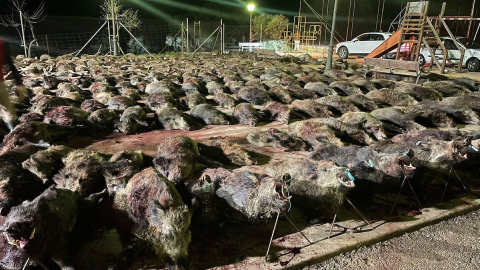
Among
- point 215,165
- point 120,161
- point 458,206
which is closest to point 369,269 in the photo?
point 458,206

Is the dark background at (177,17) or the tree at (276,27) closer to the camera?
the dark background at (177,17)

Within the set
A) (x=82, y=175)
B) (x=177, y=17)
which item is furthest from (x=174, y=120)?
(x=177, y=17)

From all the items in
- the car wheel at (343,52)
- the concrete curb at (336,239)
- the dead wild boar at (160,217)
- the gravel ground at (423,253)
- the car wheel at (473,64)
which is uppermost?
the car wheel at (343,52)

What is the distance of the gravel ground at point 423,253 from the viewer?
3211mm

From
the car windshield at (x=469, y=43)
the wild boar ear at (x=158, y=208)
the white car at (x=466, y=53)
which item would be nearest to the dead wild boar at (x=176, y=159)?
the wild boar ear at (x=158, y=208)

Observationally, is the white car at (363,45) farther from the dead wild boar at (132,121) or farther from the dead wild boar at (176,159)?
the dead wild boar at (176,159)

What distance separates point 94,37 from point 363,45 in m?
17.9

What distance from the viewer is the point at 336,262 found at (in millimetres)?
3262

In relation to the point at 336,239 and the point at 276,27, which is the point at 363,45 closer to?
the point at 276,27

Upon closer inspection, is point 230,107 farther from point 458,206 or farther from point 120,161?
point 458,206

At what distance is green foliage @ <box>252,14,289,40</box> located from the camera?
31328mm

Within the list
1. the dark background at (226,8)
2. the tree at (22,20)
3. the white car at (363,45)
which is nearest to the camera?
the tree at (22,20)

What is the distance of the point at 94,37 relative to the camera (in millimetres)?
24938

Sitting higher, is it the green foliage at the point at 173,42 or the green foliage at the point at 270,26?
the green foliage at the point at 270,26
